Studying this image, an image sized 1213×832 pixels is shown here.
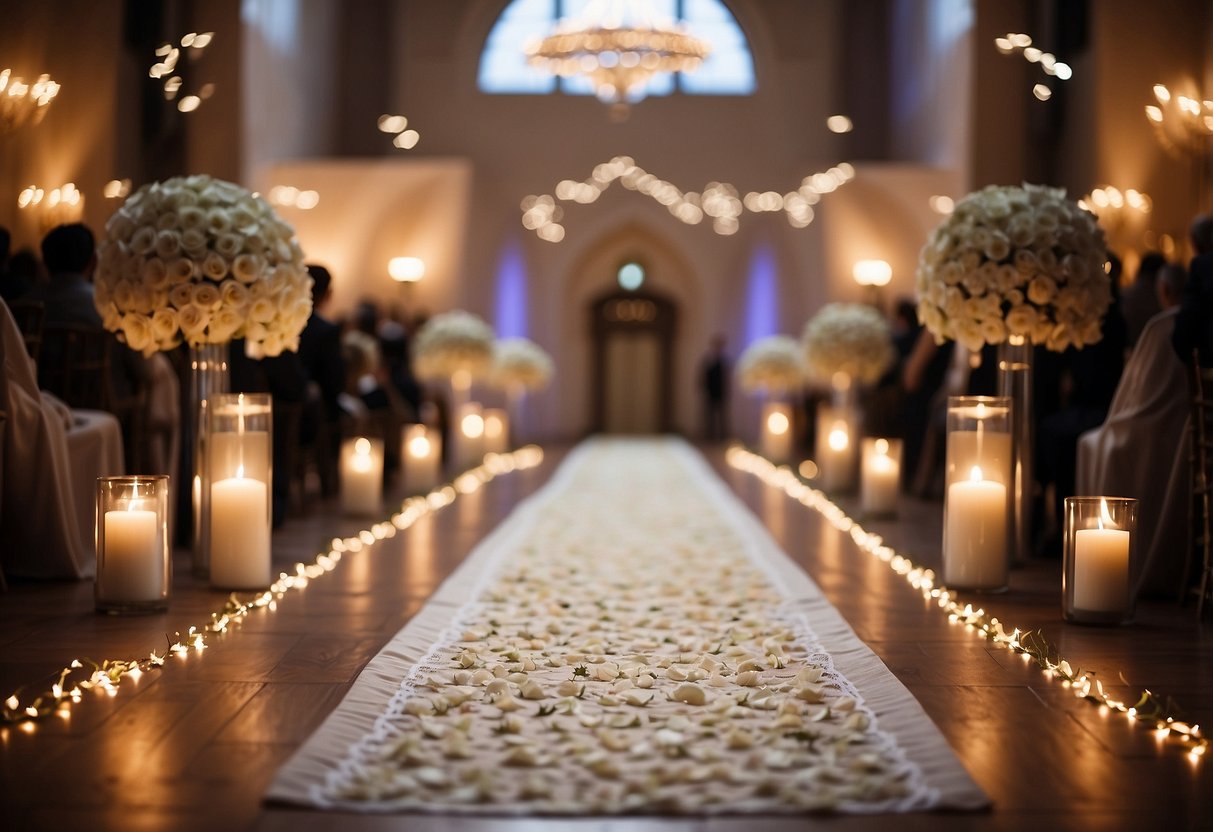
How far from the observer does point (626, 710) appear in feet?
9.91

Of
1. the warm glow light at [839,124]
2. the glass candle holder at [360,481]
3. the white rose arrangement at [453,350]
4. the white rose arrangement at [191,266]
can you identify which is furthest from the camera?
the warm glow light at [839,124]

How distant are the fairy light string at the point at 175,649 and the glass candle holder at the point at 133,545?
0.69 feet

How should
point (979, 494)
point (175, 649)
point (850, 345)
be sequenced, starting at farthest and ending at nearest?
point (850, 345), point (979, 494), point (175, 649)

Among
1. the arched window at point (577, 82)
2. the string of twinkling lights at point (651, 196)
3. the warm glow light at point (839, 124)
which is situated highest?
the arched window at point (577, 82)

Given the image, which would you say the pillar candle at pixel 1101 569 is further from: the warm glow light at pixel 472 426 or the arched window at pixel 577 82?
the arched window at pixel 577 82

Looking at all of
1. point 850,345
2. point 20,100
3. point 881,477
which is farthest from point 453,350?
point 881,477

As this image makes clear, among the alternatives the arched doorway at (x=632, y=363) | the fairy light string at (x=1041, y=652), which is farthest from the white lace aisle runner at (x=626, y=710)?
the arched doorway at (x=632, y=363)

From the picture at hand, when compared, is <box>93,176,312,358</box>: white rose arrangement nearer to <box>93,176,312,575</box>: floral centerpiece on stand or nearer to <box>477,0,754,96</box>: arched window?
<box>93,176,312,575</box>: floral centerpiece on stand

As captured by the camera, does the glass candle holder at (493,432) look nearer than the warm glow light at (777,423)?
No

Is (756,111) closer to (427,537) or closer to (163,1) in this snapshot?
(163,1)

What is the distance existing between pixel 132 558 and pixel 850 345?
23.1ft

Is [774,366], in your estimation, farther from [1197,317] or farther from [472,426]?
[1197,317]

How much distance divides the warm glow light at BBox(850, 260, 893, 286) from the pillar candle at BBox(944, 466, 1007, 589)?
40.5ft

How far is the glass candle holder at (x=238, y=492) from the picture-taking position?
4.62 meters
